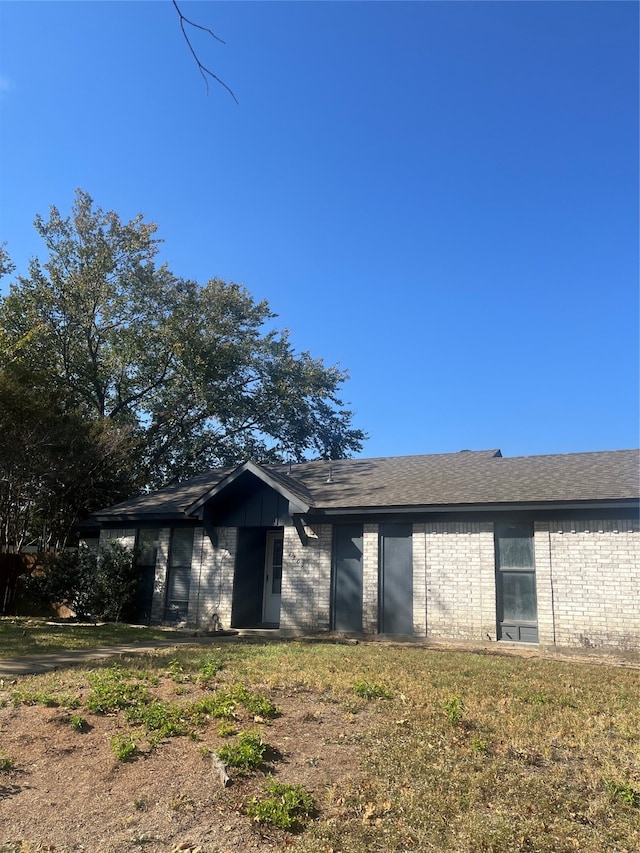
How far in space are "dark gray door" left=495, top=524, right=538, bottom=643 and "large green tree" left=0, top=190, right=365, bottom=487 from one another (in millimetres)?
18685

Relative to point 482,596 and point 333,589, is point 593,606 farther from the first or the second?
point 333,589

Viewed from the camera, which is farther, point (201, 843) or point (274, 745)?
point (274, 745)

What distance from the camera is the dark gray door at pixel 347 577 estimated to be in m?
14.3

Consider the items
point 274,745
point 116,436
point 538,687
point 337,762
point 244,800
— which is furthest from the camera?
point 116,436

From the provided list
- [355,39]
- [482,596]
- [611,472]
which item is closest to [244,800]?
[355,39]

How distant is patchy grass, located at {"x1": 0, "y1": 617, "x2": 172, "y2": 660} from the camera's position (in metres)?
10.8

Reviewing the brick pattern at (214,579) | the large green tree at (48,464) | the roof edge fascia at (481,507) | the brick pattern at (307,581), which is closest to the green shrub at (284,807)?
the roof edge fascia at (481,507)

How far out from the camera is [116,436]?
2184 centimetres

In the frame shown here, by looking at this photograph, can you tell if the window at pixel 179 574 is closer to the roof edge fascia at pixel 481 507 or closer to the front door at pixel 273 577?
the front door at pixel 273 577

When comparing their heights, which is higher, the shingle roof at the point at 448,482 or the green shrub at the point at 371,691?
the shingle roof at the point at 448,482

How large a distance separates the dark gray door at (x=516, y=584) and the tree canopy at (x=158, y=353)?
58.8 ft

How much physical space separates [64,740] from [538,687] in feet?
17.6

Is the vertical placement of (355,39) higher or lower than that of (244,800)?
higher

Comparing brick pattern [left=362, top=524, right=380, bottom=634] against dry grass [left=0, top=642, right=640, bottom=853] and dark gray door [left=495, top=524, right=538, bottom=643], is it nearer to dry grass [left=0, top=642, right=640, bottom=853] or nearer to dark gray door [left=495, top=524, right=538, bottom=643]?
dark gray door [left=495, top=524, right=538, bottom=643]
